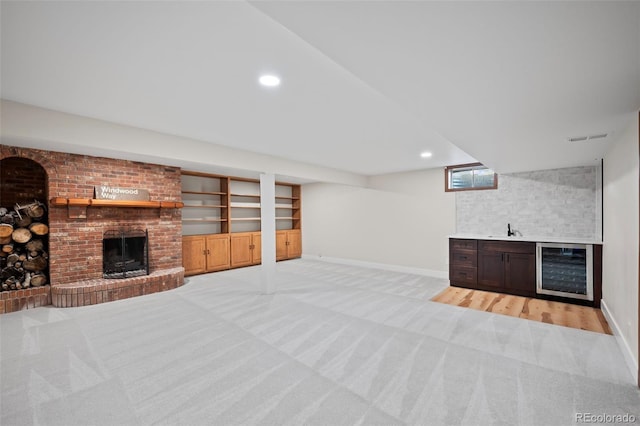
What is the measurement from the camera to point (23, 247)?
13.2 ft

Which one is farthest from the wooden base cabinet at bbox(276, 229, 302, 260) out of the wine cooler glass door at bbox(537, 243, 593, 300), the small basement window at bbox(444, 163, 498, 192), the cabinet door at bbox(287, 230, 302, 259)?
the wine cooler glass door at bbox(537, 243, 593, 300)

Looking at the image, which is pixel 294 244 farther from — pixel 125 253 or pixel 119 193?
pixel 119 193

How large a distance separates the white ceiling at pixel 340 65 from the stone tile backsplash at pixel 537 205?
1.53 metres

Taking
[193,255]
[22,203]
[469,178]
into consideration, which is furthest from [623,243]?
[22,203]

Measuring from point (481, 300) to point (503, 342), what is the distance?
1.58 meters

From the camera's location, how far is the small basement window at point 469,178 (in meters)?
5.39

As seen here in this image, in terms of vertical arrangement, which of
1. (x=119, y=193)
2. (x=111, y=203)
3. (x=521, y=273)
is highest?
(x=119, y=193)

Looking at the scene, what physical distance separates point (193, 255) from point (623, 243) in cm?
679

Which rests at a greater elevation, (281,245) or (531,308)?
(281,245)

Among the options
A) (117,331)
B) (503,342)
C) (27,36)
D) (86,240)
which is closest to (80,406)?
(117,331)

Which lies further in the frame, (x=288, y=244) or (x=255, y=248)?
(x=288, y=244)

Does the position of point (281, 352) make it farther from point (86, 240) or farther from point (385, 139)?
point (86, 240)

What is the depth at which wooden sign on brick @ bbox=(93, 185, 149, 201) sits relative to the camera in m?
4.46

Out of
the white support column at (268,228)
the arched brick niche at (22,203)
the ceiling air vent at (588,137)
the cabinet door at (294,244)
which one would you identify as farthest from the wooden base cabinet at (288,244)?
the ceiling air vent at (588,137)
